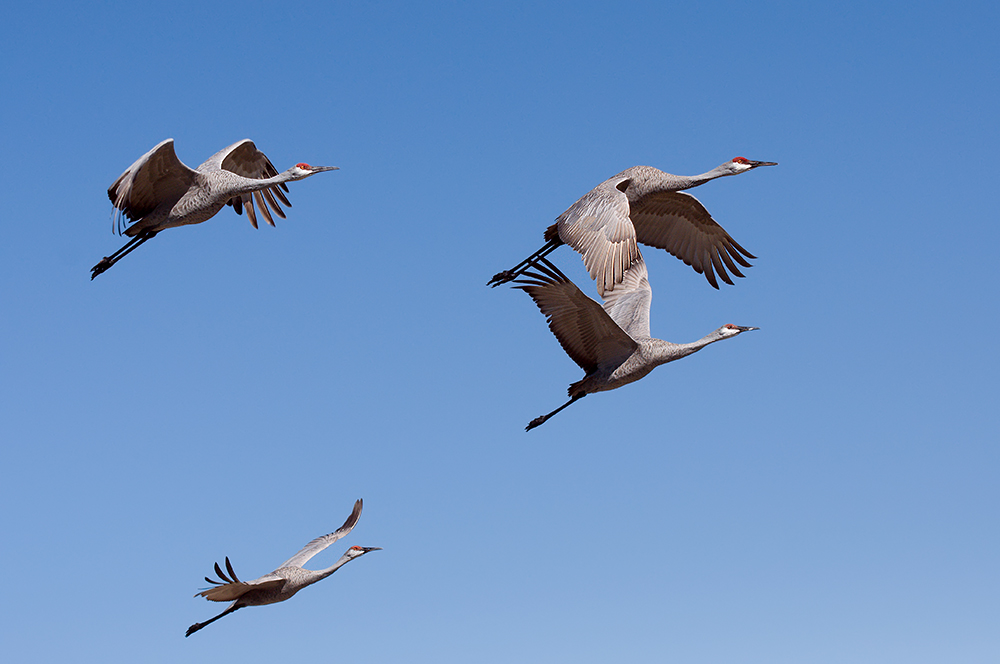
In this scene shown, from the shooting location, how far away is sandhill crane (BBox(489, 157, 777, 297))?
14156 mm

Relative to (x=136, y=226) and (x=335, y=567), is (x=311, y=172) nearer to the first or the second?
(x=136, y=226)

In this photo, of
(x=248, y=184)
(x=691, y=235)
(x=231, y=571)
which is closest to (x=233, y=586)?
(x=231, y=571)

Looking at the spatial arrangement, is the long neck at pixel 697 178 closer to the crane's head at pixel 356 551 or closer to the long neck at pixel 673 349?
the long neck at pixel 673 349

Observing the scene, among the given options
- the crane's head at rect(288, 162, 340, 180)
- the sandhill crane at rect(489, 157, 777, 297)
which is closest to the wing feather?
the sandhill crane at rect(489, 157, 777, 297)

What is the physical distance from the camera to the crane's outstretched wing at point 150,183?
1562 cm

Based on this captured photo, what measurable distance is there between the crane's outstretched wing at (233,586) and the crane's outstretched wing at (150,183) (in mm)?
4795

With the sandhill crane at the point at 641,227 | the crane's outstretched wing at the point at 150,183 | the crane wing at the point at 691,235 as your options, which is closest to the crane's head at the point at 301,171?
the crane's outstretched wing at the point at 150,183

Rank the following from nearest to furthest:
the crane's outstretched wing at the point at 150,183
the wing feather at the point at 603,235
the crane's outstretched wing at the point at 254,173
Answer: the wing feather at the point at 603,235, the crane's outstretched wing at the point at 150,183, the crane's outstretched wing at the point at 254,173

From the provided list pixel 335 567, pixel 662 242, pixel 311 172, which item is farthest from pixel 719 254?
pixel 335 567

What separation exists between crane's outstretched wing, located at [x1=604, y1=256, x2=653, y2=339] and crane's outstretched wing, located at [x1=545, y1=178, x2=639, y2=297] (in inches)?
76.6

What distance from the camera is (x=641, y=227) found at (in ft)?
58.9

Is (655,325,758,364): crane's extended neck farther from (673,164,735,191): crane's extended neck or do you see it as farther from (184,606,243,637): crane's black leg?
(184,606,243,637): crane's black leg

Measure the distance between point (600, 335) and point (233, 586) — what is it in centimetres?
550

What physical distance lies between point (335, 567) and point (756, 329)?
6710 millimetres
